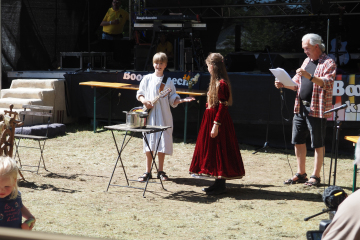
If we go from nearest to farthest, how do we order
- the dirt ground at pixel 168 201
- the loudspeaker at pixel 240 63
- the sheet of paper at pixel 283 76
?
the dirt ground at pixel 168 201 < the sheet of paper at pixel 283 76 < the loudspeaker at pixel 240 63

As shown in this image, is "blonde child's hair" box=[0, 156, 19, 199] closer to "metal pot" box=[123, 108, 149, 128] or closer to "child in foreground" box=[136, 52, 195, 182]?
"metal pot" box=[123, 108, 149, 128]

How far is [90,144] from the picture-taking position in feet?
29.1

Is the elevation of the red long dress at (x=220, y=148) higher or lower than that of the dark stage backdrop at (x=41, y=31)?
lower

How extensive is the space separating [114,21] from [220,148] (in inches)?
306

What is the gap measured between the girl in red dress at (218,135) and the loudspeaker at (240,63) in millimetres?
5846

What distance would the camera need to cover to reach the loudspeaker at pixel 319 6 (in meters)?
10.7

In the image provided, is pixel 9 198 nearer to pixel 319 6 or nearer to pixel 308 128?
pixel 308 128

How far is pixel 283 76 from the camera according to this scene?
5.78 meters

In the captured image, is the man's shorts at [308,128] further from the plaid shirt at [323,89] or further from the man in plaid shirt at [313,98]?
the plaid shirt at [323,89]

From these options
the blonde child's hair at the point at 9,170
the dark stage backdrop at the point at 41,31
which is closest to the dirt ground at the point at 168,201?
the blonde child's hair at the point at 9,170

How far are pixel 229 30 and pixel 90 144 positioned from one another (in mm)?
7085

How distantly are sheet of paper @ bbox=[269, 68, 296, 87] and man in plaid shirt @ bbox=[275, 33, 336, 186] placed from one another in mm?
171

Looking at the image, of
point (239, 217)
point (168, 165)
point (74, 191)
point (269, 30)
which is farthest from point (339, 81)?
point (269, 30)

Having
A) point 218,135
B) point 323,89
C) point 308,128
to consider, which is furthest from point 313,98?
point 218,135
